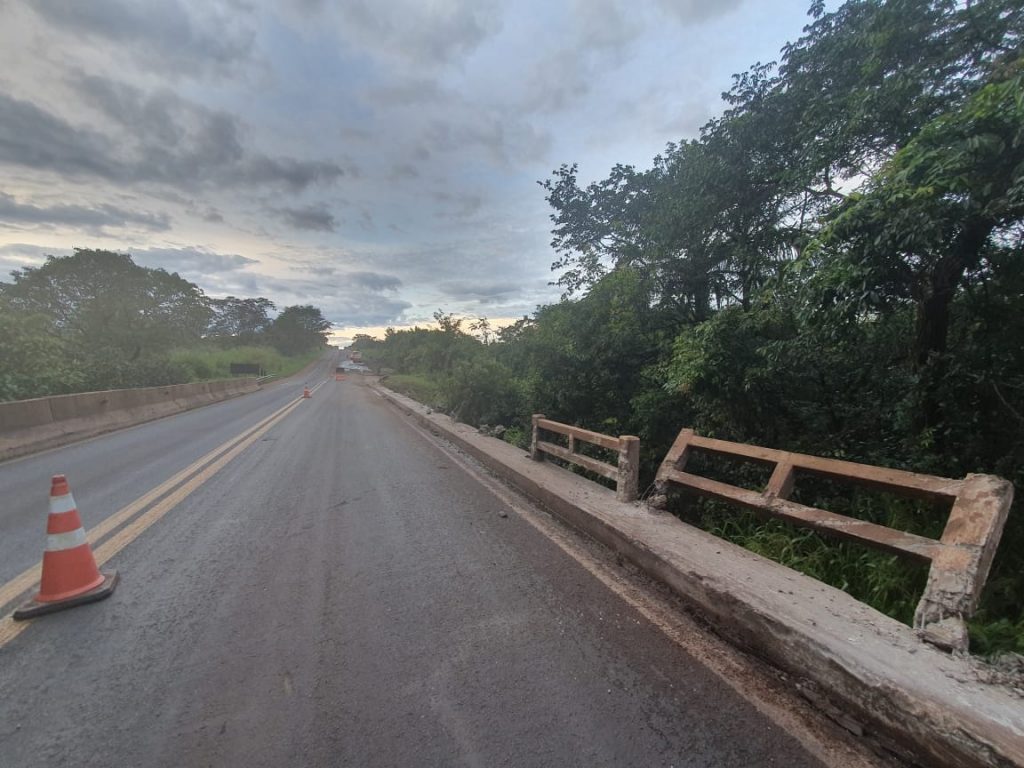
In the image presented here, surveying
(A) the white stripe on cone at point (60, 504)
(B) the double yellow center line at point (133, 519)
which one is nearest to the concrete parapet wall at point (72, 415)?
(B) the double yellow center line at point (133, 519)

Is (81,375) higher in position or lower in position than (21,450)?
higher

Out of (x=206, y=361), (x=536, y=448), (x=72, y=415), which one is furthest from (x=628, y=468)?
(x=206, y=361)

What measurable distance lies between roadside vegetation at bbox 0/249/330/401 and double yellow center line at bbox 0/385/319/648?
25.4ft

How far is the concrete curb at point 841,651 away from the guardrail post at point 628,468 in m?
0.66

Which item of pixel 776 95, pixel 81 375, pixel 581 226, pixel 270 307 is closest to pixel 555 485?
pixel 776 95

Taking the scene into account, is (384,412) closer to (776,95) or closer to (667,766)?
(776,95)

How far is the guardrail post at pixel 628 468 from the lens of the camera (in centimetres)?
521

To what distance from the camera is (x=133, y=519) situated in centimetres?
498

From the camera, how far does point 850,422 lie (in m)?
6.09

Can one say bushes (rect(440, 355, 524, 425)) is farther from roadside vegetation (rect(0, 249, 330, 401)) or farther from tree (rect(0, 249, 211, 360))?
tree (rect(0, 249, 211, 360))

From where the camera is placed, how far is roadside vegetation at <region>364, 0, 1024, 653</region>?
3807 millimetres

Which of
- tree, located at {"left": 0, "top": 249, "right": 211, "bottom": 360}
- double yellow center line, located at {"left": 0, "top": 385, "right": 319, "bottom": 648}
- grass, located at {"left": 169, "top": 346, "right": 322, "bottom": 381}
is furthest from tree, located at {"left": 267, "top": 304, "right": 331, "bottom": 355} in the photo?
double yellow center line, located at {"left": 0, "top": 385, "right": 319, "bottom": 648}

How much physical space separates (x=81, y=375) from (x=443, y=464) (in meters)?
13.2

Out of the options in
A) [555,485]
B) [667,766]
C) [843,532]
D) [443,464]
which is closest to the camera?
[667,766]
